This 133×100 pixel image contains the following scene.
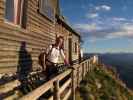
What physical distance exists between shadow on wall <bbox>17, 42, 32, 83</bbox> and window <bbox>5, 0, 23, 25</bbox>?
0.86 meters

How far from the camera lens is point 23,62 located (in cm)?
1162

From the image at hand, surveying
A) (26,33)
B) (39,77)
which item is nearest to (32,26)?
(26,33)

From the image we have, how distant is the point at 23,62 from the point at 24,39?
0.79 m

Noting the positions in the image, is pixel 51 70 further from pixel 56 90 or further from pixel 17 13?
pixel 17 13

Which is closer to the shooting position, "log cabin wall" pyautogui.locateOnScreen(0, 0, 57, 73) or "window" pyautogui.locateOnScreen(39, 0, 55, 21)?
"log cabin wall" pyautogui.locateOnScreen(0, 0, 57, 73)

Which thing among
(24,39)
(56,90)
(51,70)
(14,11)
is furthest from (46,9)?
(56,90)

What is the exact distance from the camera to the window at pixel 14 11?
33.6ft

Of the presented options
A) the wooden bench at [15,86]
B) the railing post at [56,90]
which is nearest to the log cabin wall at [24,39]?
the wooden bench at [15,86]

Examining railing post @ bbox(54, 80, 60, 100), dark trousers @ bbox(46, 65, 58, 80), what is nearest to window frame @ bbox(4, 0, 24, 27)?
dark trousers @ bbox(46, 65, 58, 80)

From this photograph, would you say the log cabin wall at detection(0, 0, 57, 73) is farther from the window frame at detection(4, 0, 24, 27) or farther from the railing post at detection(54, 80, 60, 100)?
the railing post at detection(54, 80, 60, 100)

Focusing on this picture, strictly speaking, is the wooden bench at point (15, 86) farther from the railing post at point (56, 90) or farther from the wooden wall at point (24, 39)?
the railing post at point (56, 90)

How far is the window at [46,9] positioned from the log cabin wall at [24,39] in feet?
0.66

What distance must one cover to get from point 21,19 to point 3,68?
2284 mm

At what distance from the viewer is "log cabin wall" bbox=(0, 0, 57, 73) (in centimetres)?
969
